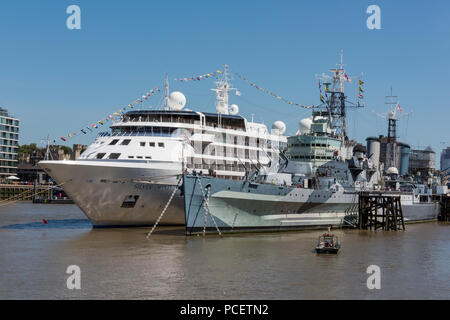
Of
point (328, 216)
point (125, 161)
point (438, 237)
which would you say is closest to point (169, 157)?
point (125, 161)

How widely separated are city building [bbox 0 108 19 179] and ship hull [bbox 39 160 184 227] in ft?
254

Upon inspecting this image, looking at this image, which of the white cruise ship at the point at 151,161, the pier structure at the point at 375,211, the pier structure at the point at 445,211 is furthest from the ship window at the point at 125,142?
the pier structure at the point at 445,211

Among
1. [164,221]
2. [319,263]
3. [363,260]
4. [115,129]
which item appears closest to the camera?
[319,263]

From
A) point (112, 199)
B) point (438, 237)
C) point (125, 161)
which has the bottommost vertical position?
point (438, 237)

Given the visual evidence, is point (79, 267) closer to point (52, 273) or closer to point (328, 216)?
point (52, 273)

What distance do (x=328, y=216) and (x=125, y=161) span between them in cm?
1610

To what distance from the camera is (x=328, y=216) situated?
143 ft

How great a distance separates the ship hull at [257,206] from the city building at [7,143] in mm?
81655

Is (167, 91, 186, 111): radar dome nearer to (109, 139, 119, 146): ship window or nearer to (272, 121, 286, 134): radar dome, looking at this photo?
(109, 139, 119, 146): ship window

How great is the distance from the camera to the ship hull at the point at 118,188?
1419 inches

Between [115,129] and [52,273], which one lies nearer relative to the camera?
[52,273]

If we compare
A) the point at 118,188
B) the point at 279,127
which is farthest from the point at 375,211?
the point at 118,188

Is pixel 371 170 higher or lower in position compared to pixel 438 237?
higher
